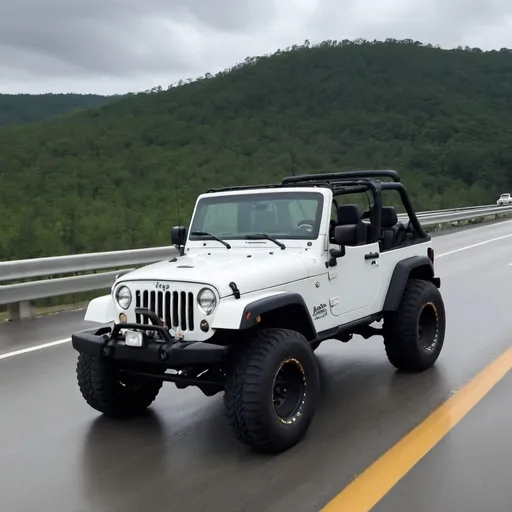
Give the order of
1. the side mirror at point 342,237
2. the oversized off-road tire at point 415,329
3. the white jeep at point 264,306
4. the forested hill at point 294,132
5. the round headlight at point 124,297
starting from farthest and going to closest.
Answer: the forested hill at point 294,132 < the oversized off-road tire at point 415,329 < the side mirror at point 342,237 < the round headlight at point 124,297 < the white jeep at point 264,306

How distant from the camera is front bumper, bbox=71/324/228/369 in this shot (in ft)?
15.2

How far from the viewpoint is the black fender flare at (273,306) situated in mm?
4676

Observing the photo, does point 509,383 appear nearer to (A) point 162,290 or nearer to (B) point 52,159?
(A) point 162,290

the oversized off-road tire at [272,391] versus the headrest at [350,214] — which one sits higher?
the headrest at [350,214]

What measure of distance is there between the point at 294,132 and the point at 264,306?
244 feet

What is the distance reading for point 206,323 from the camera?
4.80 m

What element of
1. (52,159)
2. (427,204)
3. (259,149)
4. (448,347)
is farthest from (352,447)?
(259,149)

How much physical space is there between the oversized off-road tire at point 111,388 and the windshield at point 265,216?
4.81 feet

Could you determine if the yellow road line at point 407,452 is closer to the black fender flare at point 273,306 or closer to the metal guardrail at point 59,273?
the black fender flare at point 273,306

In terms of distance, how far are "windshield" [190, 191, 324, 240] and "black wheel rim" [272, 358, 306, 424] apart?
1222 millimetres

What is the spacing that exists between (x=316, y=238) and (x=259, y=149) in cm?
6404

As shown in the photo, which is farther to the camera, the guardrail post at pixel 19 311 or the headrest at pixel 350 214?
the guardrail post at pixel 19 311

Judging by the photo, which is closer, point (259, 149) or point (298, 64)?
point (259, 149)

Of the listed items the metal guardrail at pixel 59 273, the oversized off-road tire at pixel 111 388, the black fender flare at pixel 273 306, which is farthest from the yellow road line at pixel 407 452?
the metal guardrail at pixel 59 273
